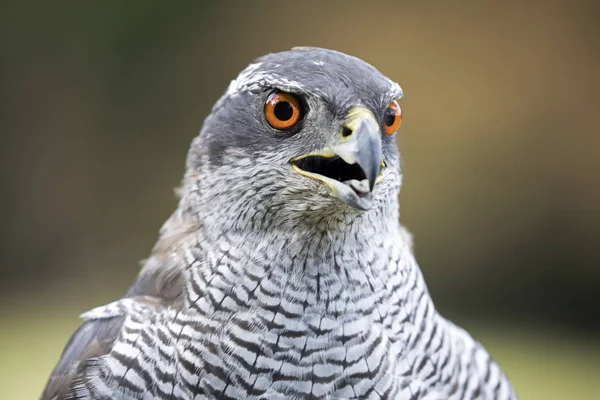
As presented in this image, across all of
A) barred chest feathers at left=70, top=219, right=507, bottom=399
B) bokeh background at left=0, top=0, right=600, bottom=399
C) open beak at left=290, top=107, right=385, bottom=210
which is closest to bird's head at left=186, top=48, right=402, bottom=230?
open beak at left=290, top=107, right=385, bottom=210

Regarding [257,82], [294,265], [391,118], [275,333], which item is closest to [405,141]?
[391,118]

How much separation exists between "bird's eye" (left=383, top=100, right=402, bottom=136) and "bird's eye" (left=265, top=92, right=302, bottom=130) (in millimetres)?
312

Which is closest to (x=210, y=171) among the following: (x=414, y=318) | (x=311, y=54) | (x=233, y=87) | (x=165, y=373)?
(x=233, y=87)

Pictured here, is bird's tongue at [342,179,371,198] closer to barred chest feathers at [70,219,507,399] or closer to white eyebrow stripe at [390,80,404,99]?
barred chest feathers at [70,219,507,399]

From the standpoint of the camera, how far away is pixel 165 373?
7.74 ft

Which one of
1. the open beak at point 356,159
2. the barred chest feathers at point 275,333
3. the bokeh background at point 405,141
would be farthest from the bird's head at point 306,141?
the bokeh background at point 405,141

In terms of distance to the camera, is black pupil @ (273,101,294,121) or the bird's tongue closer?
the bird's tongue

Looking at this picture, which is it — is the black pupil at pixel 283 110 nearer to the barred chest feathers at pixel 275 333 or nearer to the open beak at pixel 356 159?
the open beak at pixel 356 159

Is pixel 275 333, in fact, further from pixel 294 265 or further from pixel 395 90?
pixel 395 90

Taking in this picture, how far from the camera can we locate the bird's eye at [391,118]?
2.49 meters

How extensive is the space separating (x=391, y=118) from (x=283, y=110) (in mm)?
384

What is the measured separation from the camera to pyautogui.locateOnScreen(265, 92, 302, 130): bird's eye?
2375 mm

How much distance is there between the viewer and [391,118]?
2521mm

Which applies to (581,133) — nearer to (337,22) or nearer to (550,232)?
(550,232)
